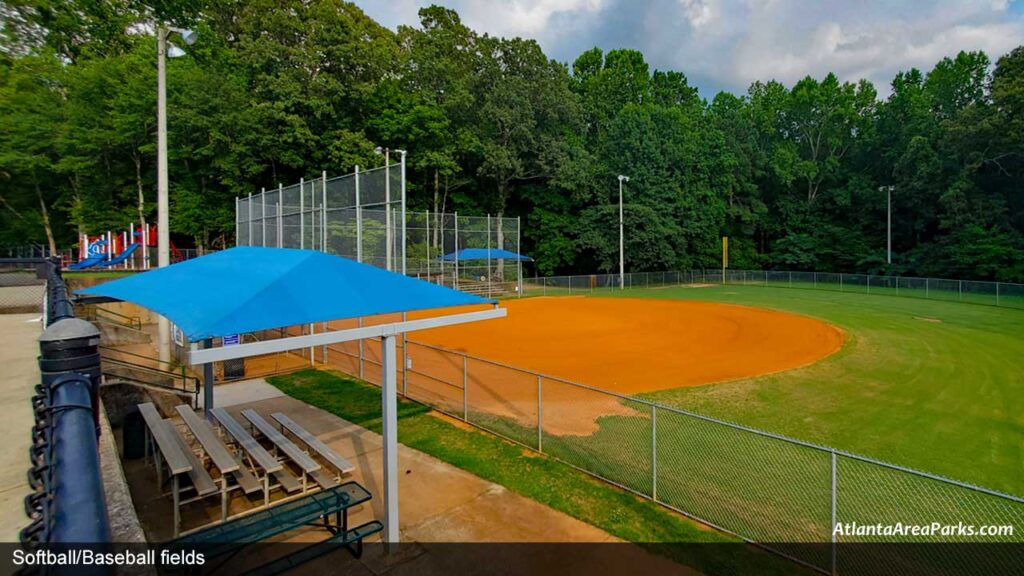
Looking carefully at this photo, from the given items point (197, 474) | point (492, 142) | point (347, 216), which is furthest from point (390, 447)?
point (492, 142)

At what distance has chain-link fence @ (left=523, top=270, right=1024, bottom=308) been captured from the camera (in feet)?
110

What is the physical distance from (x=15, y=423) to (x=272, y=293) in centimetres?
284

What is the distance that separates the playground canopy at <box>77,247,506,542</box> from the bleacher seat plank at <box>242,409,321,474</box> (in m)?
1.52

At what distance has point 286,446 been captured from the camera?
770cm

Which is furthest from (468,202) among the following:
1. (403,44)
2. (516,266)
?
(403,44)

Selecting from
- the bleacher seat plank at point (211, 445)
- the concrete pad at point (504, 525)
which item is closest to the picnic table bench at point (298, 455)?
the bleacher seat plank at point (211, 445)

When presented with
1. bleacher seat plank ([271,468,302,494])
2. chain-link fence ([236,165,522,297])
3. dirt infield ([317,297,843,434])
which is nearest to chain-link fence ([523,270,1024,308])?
dirt infield ([317,297,843,434])

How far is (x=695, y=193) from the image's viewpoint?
5225cm

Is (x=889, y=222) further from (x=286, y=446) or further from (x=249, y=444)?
(x=249, y=444)

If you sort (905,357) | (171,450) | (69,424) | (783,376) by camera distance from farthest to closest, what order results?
1. (905,357)
2. (783,376)
3. (171,450)
4. (69,424)

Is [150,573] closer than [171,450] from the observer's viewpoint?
Yes

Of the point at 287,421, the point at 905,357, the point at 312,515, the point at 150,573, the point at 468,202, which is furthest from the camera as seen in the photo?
the point at 468,202

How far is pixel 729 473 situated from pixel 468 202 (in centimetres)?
4568

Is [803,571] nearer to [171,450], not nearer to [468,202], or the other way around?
[171,450]
